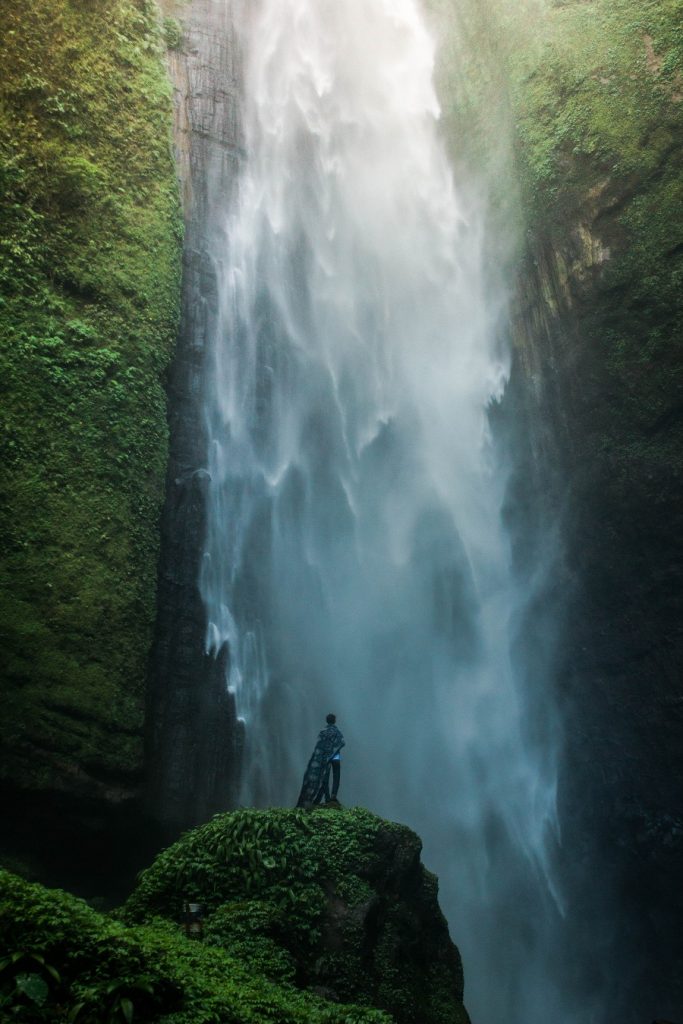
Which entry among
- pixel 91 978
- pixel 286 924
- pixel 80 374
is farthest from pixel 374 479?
pixel 91 978

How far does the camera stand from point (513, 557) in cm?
1505

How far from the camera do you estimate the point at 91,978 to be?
3.15 meters

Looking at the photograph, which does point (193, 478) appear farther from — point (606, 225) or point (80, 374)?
point (606, 225)

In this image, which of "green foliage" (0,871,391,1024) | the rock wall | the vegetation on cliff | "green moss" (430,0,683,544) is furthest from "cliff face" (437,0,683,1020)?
"green foliage" (0,871,391,1024)

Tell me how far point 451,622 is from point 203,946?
10352mm

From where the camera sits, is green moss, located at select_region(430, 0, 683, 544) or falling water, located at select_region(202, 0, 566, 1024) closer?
green moss, located at select_region(430, 0, 683, 544)

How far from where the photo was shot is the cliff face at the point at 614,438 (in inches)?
457

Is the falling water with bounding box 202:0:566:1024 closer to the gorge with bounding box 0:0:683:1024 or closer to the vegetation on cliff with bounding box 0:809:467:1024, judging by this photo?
the gorge with bounding box 0:0:683:1024

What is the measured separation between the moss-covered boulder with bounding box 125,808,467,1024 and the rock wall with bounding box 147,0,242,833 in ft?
9.36

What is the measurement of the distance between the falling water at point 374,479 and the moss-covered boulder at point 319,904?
159 inches

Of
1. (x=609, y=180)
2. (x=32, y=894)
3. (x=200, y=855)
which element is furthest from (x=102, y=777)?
(x=609, y=180)

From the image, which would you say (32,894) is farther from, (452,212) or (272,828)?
(452,212)

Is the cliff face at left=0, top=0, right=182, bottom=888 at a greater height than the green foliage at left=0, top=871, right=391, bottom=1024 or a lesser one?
greater

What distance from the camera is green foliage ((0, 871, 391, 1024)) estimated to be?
2.94 metres
